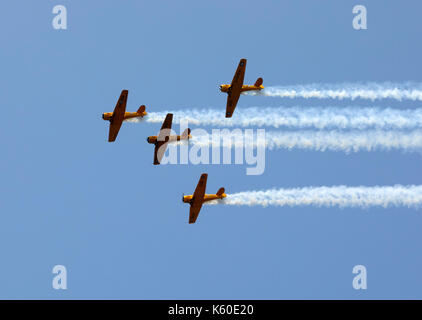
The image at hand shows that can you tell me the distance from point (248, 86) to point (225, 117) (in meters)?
3.00

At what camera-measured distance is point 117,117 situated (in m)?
81.9

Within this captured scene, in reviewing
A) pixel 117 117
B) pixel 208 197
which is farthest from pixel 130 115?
pixel 208 197

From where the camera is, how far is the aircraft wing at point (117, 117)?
80.9 meters

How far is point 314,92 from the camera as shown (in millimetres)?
80750

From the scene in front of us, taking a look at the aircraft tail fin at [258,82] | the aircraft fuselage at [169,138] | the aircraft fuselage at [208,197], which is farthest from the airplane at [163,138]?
the aircraft tail fin at [258,82]

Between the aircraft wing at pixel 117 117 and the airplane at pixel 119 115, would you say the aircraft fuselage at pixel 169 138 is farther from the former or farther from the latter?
the aircraft wing at pixel 117 117

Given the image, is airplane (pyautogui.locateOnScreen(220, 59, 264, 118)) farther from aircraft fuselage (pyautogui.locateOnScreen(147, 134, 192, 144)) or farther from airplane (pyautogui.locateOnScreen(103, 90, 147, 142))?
airplane (pyautogui.locateOnScreen(103, 90, 147, 142))

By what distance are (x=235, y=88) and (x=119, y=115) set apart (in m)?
9.07

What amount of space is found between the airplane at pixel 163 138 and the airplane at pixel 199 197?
13.0ft

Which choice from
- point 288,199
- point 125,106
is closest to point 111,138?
point 125,106

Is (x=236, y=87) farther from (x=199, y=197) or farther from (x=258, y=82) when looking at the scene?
(x=199, y=197)

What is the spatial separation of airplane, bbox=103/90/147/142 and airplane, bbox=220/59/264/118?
649 cm

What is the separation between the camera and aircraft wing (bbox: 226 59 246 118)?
265 feet

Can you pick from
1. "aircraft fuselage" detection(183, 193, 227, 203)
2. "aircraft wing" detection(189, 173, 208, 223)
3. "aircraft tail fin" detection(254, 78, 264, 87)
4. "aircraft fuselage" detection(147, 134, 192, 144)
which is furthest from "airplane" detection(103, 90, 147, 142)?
"aircraft tail fin" detection(254, 78, 264, 87)
